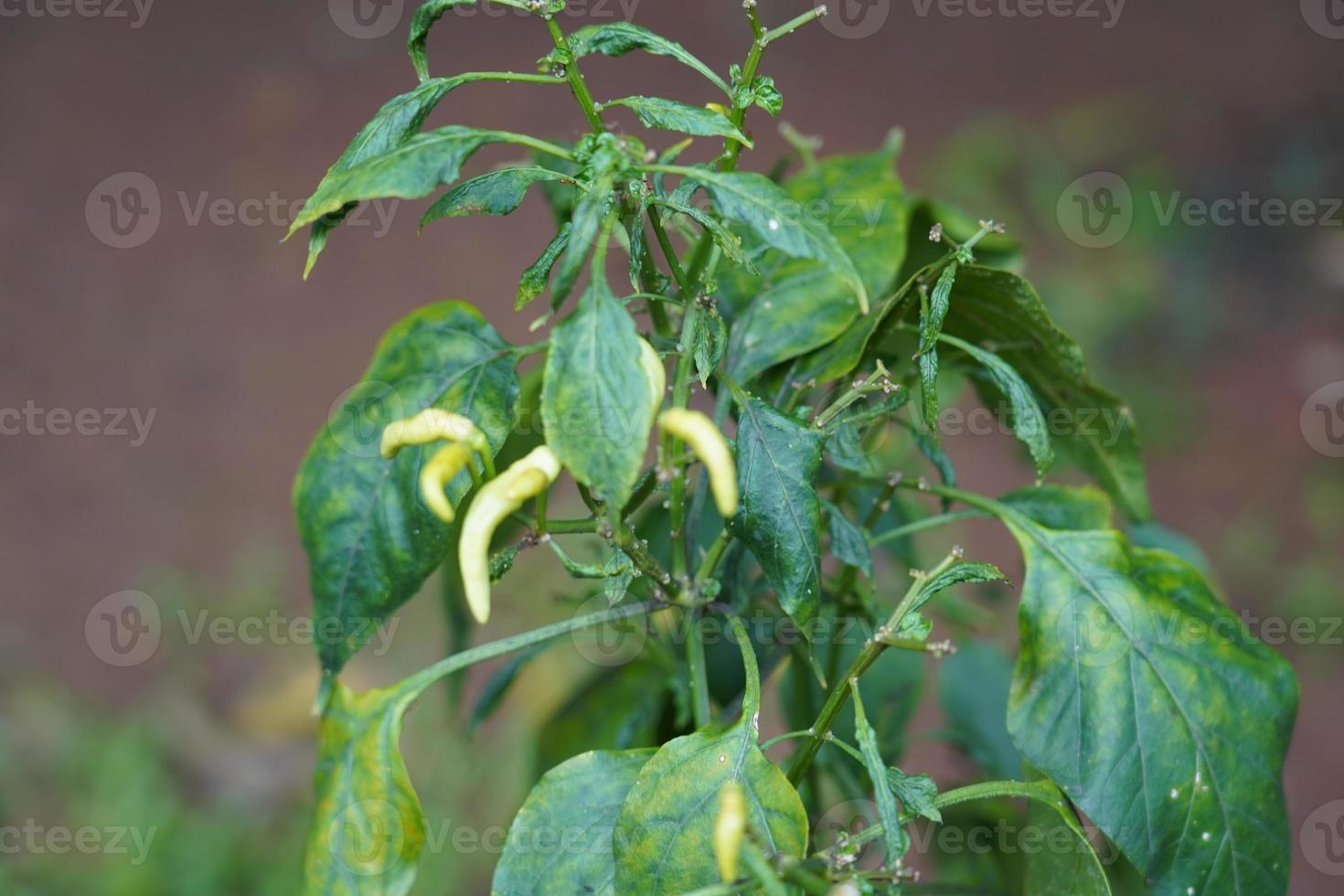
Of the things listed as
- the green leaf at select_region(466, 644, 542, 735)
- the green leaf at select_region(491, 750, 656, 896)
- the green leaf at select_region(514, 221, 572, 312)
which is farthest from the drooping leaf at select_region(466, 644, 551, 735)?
the green leaf at select_region(514, 221, 572, 312)

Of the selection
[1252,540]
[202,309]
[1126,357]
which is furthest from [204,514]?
[1252,540]

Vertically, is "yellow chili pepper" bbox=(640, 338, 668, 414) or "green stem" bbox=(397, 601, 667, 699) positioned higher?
"yellow chili pepper" bbox=(640, 338, 668, 414)

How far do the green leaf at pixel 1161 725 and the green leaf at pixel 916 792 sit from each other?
0.10m

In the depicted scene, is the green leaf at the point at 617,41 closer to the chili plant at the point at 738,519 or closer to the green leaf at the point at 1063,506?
the chili plant at the point at 738,519

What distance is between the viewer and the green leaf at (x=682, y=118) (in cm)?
48

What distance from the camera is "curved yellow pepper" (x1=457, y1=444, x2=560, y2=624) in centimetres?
42

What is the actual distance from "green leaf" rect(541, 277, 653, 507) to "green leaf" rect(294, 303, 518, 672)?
0.54ft

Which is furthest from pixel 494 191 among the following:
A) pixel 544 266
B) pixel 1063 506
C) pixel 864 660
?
pixel 1063 506

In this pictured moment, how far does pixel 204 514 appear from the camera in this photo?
2215mm

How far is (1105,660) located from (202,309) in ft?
7.44

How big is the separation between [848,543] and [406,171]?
28cm

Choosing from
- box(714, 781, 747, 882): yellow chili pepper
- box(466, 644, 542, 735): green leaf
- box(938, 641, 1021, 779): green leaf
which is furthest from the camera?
box(938, 641, 1021, 779): green leaf

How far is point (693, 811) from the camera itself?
1.63ft

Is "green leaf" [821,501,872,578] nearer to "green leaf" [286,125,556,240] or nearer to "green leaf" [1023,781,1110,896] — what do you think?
"green leaf" [1023,781,1110,896]
